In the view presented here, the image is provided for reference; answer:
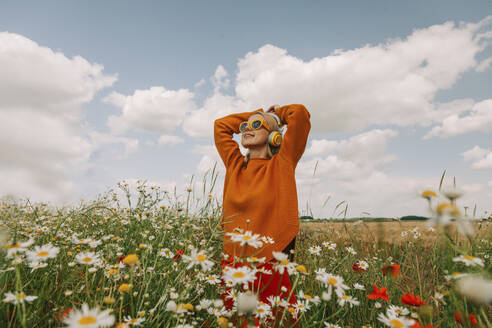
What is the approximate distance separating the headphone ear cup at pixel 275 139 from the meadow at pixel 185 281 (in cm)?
97

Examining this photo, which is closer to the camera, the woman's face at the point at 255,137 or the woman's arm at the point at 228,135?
the woman's face at the point at 255,137

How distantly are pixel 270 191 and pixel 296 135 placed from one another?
27.9 inches

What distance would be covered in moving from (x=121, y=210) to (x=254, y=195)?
6.03 ft

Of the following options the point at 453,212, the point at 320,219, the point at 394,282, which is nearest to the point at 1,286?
the point at 453,212

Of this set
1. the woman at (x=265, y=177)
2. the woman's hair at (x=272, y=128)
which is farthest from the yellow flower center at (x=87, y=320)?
the woman's hair at (x=272, y=128)

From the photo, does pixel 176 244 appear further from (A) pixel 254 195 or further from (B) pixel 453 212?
(B) pixel 453 212

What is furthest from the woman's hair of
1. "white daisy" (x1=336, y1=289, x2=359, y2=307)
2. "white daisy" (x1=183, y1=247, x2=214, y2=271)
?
"white daisy" (x1=183, y1=247, x2=214, y2=271)

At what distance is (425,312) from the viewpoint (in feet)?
4.53

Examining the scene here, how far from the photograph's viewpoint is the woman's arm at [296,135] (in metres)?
3.25

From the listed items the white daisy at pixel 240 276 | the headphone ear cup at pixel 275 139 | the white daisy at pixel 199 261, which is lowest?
the white daisy at pixel 240 276

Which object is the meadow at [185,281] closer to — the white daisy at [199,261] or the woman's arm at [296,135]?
the white daisy at [199,261]

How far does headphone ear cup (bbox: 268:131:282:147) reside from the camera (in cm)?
343

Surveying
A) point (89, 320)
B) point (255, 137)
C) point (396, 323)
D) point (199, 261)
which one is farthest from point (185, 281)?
point (255, 137)

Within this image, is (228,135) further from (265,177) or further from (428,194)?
(428,194)
